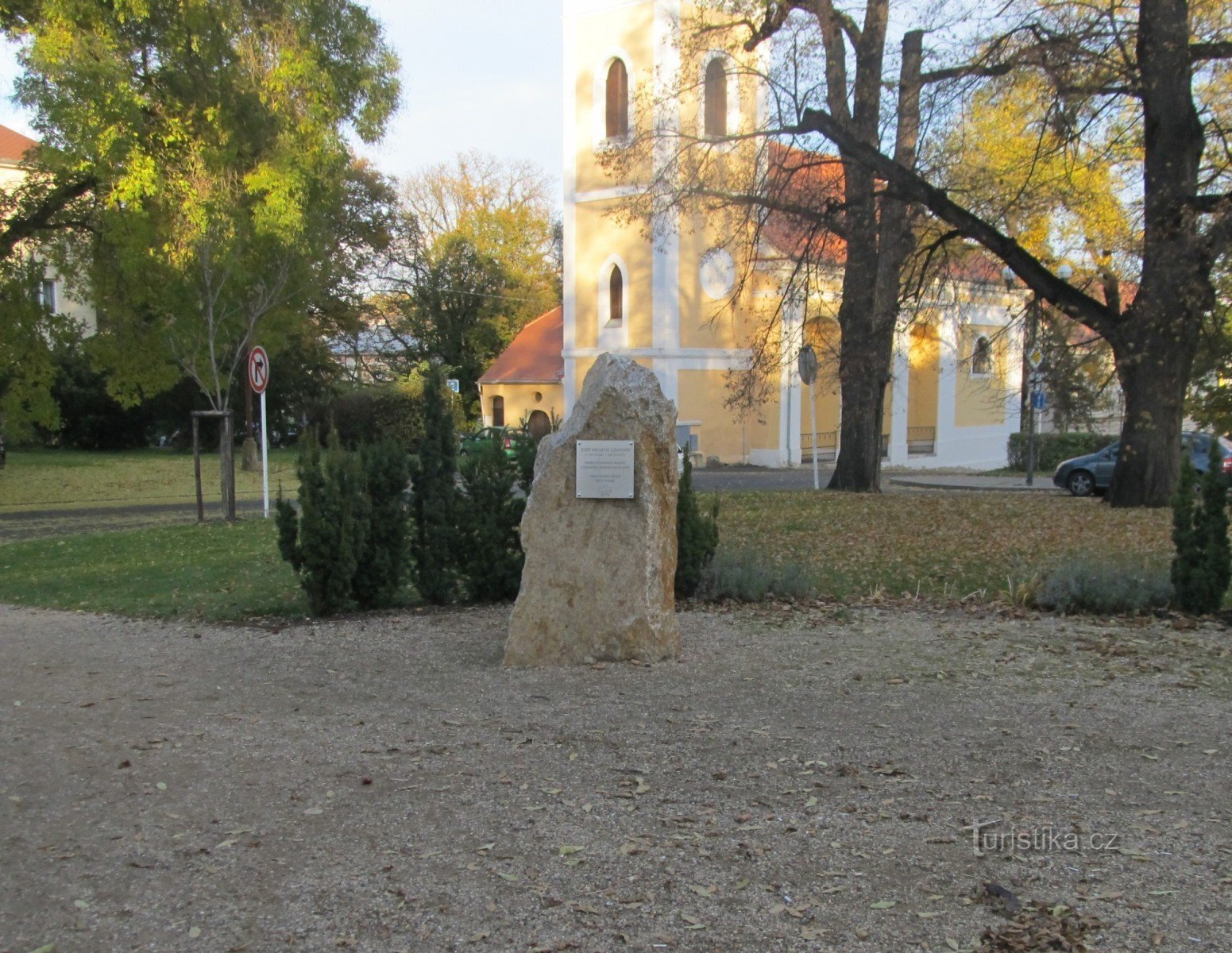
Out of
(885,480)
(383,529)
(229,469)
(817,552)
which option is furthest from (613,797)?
(885,480)

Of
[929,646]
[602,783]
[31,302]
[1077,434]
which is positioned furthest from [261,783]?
[1077,434]

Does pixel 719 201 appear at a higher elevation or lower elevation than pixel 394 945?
higher

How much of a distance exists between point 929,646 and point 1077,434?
119 feet

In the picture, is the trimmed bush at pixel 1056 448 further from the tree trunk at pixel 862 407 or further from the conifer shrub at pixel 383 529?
the conifer shrub at pixel 383 529

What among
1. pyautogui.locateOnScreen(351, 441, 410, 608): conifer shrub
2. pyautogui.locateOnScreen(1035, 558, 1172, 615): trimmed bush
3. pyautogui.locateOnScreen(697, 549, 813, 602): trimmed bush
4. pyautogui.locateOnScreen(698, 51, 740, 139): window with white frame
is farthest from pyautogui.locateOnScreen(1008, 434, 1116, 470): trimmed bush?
pyautogui.locateOnScreen(351, 441, 410, 608): conifer shrub

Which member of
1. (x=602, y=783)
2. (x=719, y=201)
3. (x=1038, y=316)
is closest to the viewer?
(x=602, y=783)

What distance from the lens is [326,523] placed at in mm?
8820

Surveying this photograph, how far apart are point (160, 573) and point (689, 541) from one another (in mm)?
6143

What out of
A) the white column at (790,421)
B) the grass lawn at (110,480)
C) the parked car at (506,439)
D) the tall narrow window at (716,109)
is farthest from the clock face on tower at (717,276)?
the parked car at (506,439)

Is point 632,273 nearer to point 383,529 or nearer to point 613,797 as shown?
point 383,529

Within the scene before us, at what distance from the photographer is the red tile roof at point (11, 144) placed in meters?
42.1

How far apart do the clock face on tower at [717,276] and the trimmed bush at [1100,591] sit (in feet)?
86.9

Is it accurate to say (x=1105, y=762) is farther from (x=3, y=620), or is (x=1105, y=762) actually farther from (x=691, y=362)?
(x=691, y=362)

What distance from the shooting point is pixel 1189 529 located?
8906mm
